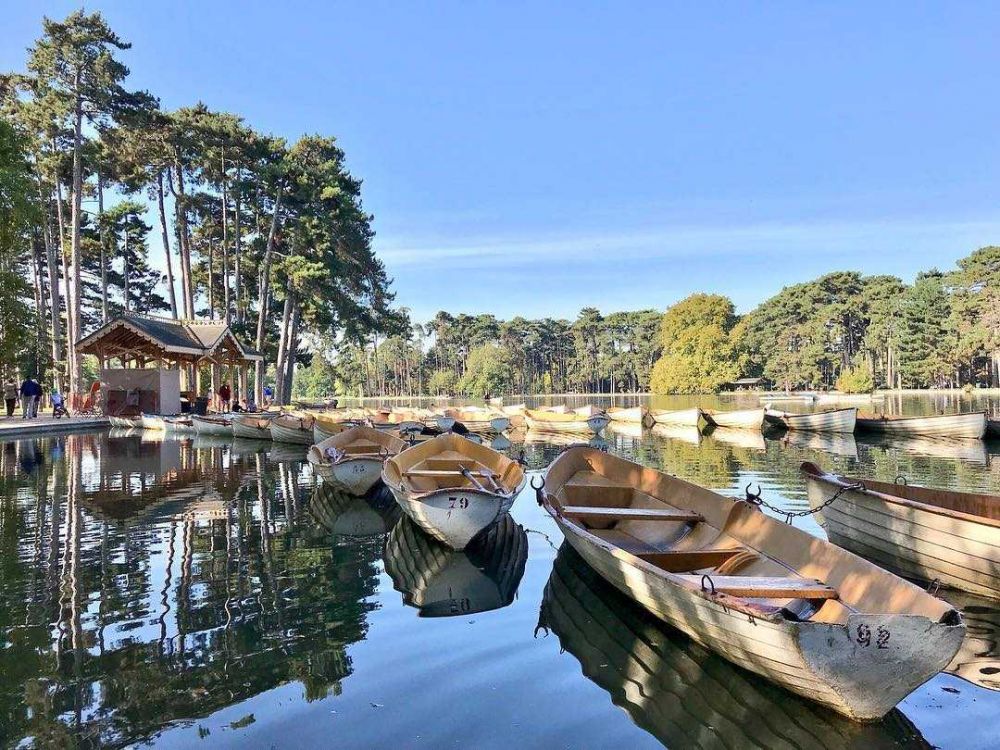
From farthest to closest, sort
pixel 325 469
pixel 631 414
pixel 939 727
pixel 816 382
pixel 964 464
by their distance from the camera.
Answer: pixel 816 382 → pixel 631 414 → pixel 964 464 → pixel 325 469 → pixel 939 727

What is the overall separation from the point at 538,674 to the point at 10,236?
2410cm

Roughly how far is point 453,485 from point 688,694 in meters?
6.05

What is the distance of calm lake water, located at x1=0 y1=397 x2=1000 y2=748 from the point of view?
4336mm

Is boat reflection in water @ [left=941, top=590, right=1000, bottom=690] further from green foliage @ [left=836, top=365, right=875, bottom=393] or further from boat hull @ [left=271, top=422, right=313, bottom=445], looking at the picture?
green foliage @ [left=836, top=365, right=875, bottom=393]

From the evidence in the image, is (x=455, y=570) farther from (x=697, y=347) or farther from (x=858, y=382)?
(x=697, y=347)

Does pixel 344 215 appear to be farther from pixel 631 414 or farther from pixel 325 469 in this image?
pixel 325 469

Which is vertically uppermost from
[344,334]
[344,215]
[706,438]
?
[344,215]

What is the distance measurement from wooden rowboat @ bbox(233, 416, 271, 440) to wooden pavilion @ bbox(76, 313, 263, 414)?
5.26 meters

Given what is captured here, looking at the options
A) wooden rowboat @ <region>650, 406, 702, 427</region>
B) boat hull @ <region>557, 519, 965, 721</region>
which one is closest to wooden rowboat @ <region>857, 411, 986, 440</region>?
wooden rowboat @ <region>650, 406, 702, 427</region>

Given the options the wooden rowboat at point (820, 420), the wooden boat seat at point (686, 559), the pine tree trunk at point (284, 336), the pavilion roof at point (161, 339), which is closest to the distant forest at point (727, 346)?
the wooden rowboat at point (820, 420)

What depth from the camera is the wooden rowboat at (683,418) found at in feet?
111

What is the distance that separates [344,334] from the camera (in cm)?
4372

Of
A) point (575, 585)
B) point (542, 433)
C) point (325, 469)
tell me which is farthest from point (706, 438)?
point (575, 585)

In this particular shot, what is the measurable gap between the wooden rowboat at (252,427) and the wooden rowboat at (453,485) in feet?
51.0
